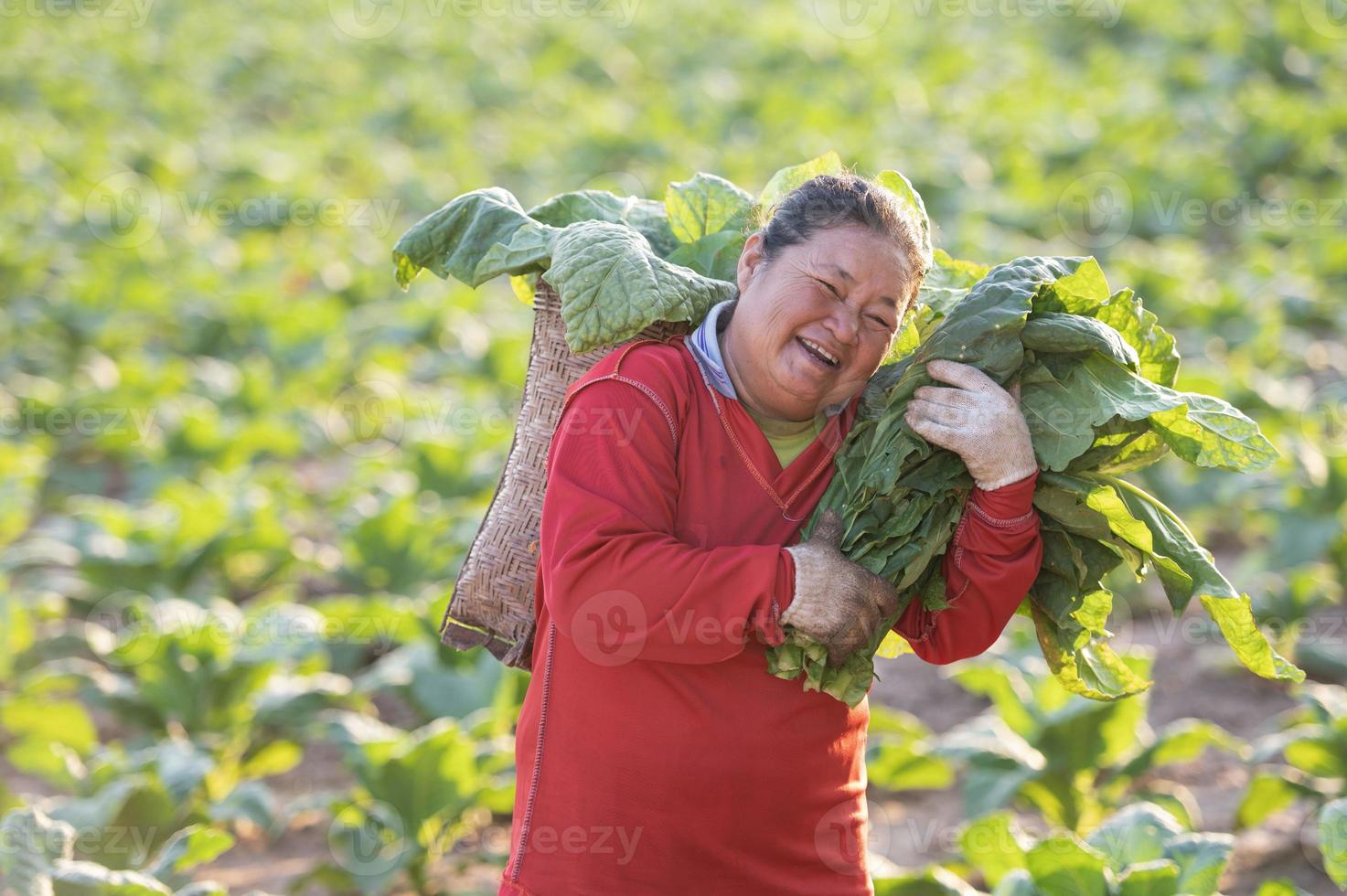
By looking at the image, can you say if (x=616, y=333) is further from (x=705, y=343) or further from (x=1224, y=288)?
(x=1224, y=288)

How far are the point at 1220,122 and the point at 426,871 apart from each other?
10.7 meters

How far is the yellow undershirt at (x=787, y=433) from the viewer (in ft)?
7.98

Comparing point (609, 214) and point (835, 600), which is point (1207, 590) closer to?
point (835, 600)

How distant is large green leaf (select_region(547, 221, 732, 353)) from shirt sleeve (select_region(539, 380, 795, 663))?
12cm

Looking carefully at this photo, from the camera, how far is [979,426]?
7.34 ft

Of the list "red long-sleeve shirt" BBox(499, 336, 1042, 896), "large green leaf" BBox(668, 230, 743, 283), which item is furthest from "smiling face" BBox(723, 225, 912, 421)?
"large green leaf" BBox(668, 230, 743, 283)

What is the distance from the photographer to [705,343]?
8.00 feet

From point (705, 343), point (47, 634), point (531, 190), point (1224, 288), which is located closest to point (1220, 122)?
point (1224, 288)

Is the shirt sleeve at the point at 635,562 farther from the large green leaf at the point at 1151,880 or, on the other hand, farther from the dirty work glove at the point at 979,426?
the large green leaf at the point at 1151,880

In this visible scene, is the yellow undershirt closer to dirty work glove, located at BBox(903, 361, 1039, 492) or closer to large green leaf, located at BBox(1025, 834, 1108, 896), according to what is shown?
dirty work glove, located at BBox(903, 361, 1039, 492)

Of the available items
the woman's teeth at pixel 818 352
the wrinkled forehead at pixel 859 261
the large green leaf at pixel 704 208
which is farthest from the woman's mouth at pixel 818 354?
the large green leaf at pixel 704 208

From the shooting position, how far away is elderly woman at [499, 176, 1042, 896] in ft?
7.27

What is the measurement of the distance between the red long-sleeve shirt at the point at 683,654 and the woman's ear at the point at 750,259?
0.19 m

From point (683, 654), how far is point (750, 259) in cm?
73
